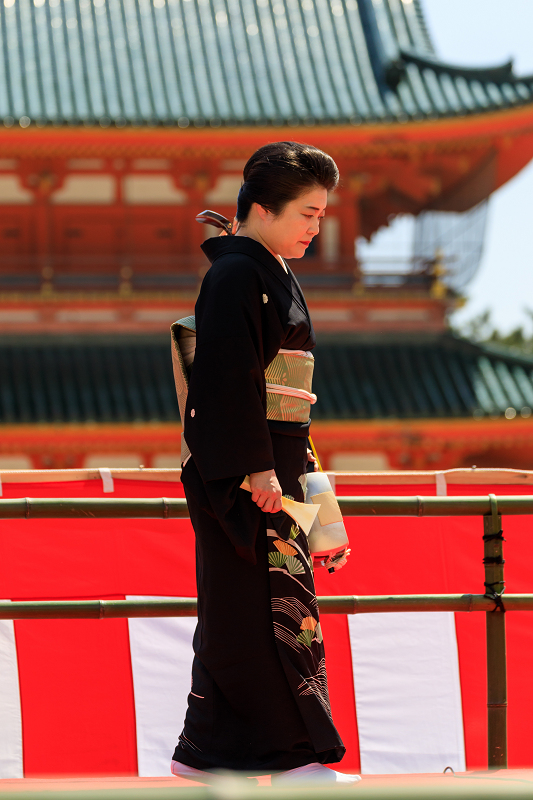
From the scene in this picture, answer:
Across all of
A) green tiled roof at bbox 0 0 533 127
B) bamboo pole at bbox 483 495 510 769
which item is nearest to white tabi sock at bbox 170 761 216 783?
bamboo pole at bbox 483 495 510 769

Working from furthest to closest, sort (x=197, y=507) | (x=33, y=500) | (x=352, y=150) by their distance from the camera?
(x=352, y=150) → (x=33, y=500) → (x=197, y=507)

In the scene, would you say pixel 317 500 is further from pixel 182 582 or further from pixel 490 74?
pixel 490 74

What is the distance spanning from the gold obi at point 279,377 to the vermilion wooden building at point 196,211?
627 centimetres

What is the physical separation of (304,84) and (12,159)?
127 inches

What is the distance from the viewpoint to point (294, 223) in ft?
6.44

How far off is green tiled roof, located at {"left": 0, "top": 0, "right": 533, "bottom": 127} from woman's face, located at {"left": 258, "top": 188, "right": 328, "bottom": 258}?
7051mm

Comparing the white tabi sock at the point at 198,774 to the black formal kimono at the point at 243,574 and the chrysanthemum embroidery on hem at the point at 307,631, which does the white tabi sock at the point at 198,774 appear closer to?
the black formal kimono at the point at 243,574

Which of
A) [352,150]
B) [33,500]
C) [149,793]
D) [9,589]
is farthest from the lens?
[352,150]

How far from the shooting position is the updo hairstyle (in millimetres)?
1915

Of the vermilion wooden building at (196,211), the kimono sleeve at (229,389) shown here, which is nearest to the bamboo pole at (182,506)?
the kimono sleeve at (229,389)

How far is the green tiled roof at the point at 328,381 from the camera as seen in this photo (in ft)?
27.6

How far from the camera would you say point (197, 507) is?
1.89 metres

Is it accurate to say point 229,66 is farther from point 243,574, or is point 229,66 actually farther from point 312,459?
point 243,574

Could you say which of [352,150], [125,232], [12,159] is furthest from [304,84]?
[12,159]
